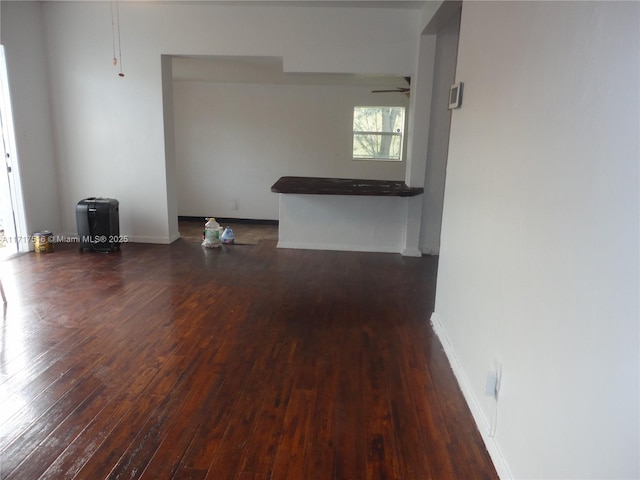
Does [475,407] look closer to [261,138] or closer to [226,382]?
[226,382]

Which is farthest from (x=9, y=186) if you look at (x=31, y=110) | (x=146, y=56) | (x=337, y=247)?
(x=337, y=247)

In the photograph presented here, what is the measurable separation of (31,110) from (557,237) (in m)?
→ 5.37

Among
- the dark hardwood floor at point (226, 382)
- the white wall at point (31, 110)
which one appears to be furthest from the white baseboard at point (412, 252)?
the white wall at point (31, 110)

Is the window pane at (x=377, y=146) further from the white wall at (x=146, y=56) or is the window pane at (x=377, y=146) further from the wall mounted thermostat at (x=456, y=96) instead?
the wall mounted thermostat at (x=456, y=96)

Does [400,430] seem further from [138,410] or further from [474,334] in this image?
[138,410]

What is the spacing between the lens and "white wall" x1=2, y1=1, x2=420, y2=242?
4.50 metres

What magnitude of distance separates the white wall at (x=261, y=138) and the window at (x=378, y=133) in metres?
0.11

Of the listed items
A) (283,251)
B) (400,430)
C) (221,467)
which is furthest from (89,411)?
(283,251)

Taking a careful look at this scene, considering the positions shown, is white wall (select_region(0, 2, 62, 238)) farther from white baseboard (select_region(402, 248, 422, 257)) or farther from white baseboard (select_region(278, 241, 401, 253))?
white baseboard (select_region(402, 248, 422, 257))

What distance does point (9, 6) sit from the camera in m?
4.21

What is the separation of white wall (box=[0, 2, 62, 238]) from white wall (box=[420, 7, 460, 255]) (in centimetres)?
438

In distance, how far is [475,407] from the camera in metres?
1.95

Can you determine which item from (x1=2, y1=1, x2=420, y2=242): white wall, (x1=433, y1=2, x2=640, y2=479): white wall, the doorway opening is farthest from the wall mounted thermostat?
the doorway opening

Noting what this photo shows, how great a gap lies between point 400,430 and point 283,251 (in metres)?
3.28
